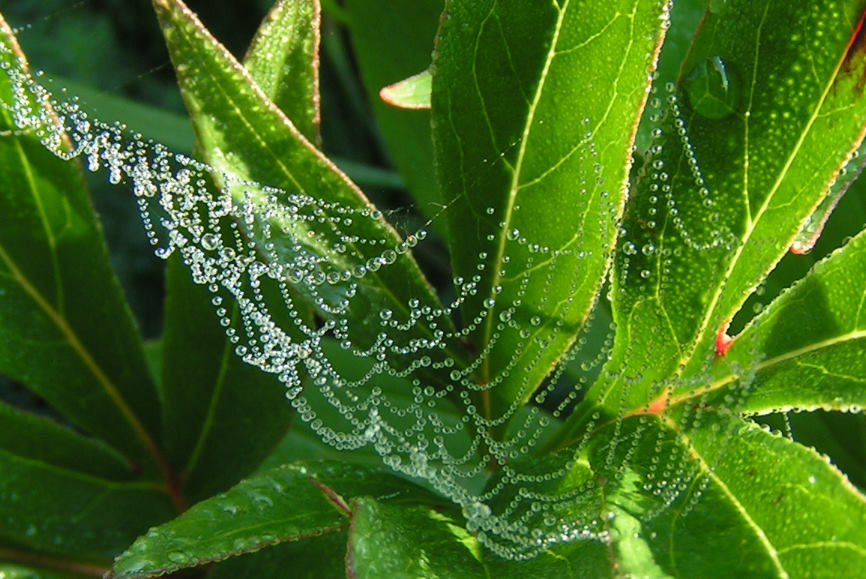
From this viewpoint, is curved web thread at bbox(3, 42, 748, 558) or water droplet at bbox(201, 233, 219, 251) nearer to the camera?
curved web thread at bbox(3, 42, 748, 558)

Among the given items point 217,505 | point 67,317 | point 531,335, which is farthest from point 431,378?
point 67,317

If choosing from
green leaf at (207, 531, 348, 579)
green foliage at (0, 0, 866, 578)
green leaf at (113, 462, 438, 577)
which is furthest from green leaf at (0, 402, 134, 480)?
green leaf at (113, 462, 438, 577)

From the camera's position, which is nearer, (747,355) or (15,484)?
(747,355)

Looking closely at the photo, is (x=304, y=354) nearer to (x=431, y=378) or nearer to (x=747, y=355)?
(x=431, y=378)

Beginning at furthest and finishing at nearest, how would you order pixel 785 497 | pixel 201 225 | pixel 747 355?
pixel 201 225
pixel 747 355
pixel 785 497

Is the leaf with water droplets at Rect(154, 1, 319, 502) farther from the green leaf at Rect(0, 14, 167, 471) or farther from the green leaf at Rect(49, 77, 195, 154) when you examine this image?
the green leaf at Rect(49, 77, 195, 154)

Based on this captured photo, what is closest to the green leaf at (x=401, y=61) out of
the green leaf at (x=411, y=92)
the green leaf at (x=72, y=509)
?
the green leaf at (x=411, y=92)
